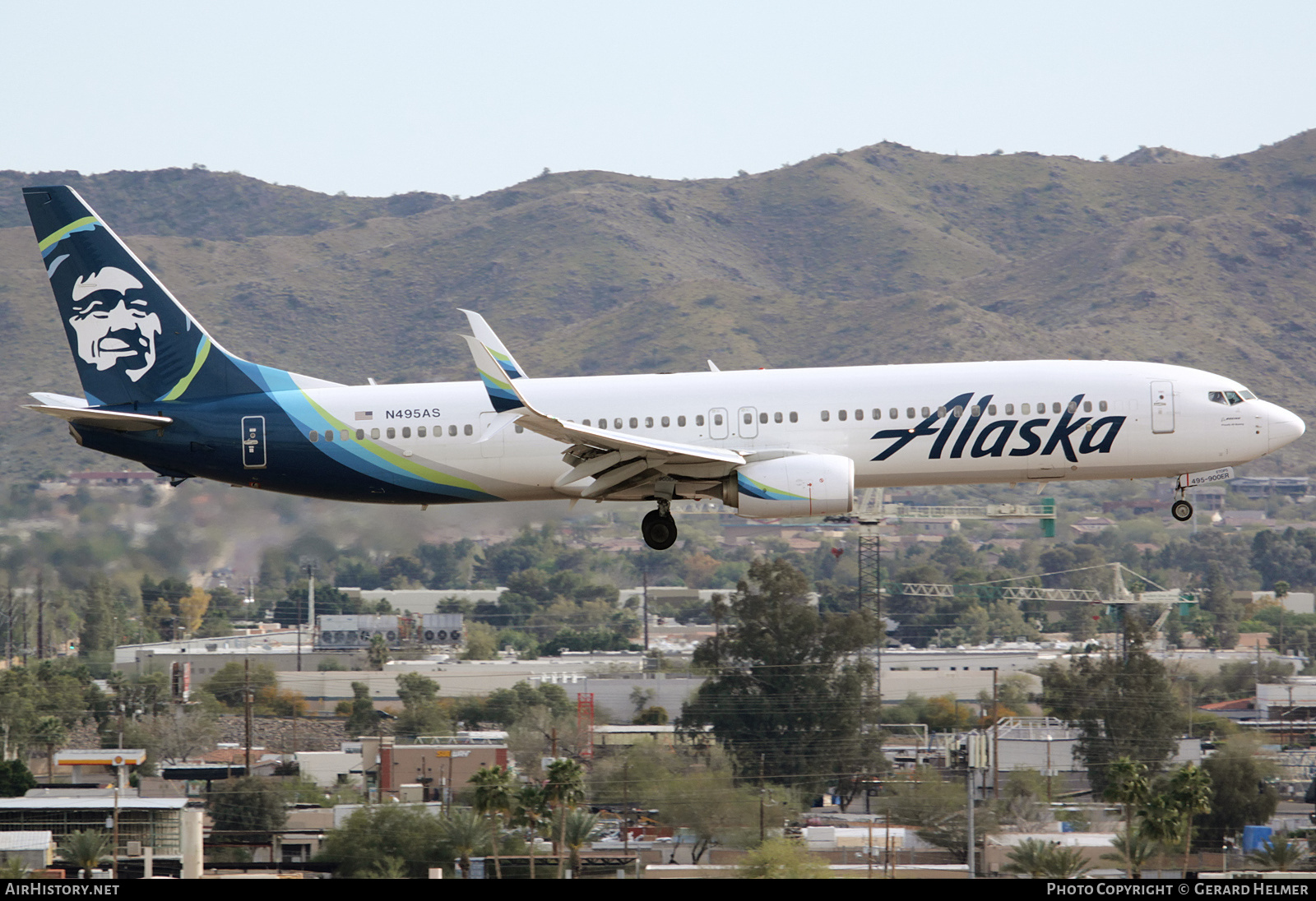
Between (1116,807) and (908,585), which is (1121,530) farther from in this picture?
(1116,807)

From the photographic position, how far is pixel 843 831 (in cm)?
5856

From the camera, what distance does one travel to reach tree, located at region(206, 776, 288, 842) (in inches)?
2447

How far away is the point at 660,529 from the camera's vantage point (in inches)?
1310

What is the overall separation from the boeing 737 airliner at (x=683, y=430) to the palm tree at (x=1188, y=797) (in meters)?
24.9

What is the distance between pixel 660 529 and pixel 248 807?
38391 millimetres

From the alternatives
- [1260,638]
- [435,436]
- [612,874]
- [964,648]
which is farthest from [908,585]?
[435,436]

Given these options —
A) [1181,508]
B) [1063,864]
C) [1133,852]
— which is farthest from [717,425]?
[1133,852]

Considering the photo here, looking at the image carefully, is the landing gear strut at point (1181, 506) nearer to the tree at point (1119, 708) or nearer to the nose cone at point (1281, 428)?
the nose cone at point (1281, 428)

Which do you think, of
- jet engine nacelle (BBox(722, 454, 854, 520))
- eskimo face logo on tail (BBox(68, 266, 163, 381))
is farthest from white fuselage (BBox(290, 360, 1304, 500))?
eskimo face logo on tail (BBox(68, 266, 163, 381))

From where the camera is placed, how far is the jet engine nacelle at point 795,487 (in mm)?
31141

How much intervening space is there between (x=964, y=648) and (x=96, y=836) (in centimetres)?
9727

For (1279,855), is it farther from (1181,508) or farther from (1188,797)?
(1181,508)

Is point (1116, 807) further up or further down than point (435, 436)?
further down

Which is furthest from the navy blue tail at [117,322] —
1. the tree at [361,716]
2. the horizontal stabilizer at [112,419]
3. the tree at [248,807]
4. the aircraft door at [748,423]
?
the tree at [361,716]
